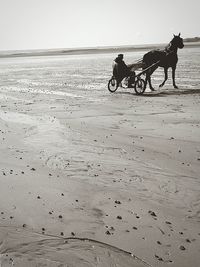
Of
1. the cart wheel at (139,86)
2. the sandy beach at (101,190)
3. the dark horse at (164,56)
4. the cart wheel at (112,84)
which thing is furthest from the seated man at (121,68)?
the sandy beach at (101,190)

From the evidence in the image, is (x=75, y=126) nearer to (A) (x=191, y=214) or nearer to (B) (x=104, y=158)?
(B) (x=104, y=158)

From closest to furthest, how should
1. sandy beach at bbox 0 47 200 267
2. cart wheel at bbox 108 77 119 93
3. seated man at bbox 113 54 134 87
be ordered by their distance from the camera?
1. sandy beach at bbox 0 47 200 267
2. seated man at bbox 113 54 134 87
3. cart wheel at bbox 108 77 119 93

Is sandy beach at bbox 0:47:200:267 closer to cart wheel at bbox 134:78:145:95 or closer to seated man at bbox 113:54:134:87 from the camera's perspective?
cart wheel at bbox 134:78:145:95

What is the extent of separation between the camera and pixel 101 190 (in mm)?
4914

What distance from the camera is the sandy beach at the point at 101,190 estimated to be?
3.50m

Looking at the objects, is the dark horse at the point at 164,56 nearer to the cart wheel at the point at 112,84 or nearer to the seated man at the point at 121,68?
the seated man at the point at 121,68

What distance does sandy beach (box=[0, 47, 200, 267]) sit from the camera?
3496 millimetres

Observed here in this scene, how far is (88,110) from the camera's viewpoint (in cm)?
1083

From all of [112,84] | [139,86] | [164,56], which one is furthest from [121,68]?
[164,56]

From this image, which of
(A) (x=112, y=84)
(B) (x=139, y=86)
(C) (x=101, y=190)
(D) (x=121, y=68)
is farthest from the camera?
(A) (x=112, y=84)

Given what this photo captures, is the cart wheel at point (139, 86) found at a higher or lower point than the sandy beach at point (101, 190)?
higher

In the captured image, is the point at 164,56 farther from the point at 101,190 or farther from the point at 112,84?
the point at 101,190

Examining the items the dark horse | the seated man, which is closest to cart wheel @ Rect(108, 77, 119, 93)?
the seated man

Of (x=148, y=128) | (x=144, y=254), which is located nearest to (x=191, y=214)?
(x=144, y=254)
